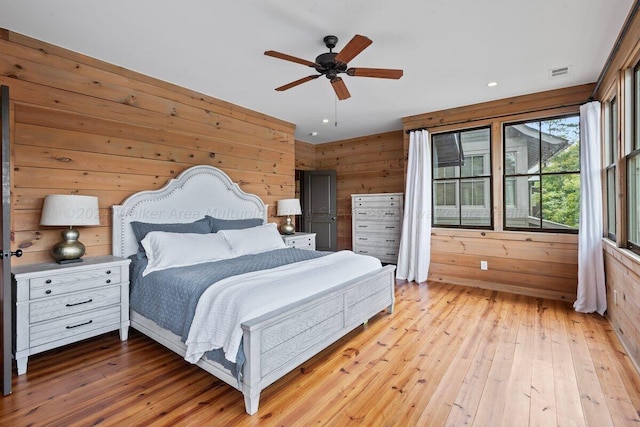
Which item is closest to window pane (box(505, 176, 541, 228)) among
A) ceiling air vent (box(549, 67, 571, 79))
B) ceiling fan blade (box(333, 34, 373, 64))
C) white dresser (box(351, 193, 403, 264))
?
ceiling air vent (box(549, 67, 571, 79))

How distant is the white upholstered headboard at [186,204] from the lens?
309 cm

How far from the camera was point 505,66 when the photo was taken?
3111 millimetres

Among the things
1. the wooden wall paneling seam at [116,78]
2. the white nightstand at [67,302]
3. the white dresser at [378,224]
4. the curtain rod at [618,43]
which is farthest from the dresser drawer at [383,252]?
the white nightstand at [67,302]

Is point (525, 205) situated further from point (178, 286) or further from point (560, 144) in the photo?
point (178, 286)

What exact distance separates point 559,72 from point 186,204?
14.1ft

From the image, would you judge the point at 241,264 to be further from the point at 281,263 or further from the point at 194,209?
the point at 194,209


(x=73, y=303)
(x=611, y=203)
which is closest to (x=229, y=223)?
(x=73, y=303)

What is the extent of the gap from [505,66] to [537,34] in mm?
580

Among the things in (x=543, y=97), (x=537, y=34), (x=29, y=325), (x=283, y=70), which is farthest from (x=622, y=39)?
(x=29, y=325)

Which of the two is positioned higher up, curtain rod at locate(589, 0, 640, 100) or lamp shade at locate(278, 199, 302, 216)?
curtain rod at locate(589, 0, 640, 100)

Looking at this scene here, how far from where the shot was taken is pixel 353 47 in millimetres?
2129

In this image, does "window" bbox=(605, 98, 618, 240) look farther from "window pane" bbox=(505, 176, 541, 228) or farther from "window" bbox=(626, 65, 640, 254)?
"window pane" bbox=(505, 176, 541, 228)

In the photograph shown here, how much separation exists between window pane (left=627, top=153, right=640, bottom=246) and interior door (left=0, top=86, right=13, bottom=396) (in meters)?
4.39

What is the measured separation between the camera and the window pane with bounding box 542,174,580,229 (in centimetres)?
371
